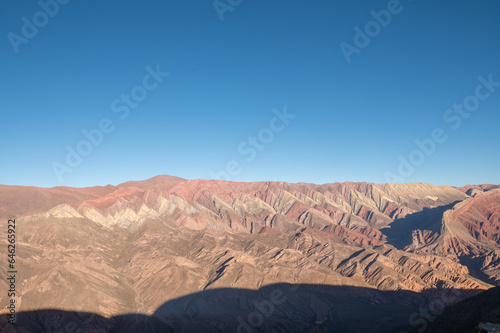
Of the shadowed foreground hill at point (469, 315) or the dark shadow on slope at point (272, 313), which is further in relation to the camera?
the dark shadow on slope at point (272, 313)

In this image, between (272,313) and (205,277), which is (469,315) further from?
(205,277)

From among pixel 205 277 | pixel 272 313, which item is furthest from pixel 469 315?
pixel 205 277

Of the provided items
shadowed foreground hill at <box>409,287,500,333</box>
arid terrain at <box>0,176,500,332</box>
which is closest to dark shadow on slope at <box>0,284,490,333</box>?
arid terrain at <box>0,176,500,332</box>

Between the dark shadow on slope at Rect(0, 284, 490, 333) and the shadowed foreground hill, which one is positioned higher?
the shadowed foreground hill

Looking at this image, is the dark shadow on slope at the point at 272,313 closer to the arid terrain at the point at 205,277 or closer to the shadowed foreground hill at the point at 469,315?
the arid terrain at the point at 205,277

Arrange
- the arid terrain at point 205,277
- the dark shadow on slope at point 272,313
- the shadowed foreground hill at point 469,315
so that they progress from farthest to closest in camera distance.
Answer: the arid terrain at point 205,277 < the dark shadow on slope at point 272,313 < the shadowed foreground hill at point 469,315

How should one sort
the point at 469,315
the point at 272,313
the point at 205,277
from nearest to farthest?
1. the point at 469,315
2. the point at 272,313
3. the point at 205,277

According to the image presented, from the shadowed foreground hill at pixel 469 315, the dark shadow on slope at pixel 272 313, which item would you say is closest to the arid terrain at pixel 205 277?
the dark shadow on slope at pixel 272 313

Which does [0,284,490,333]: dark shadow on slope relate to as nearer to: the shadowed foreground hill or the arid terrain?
the arid terrain

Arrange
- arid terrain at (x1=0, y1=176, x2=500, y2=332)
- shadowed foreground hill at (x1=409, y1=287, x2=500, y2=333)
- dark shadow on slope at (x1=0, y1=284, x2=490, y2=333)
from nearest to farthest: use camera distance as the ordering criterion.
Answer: shadowed foreground hill at (x1=409, y1=287, x2=500, y2=333) → dark shadow on slope at (x1=0, y1=284, x2=490, y2=333) → arid terrain at (x1=0, y1=176, x2=500, y2=332)
